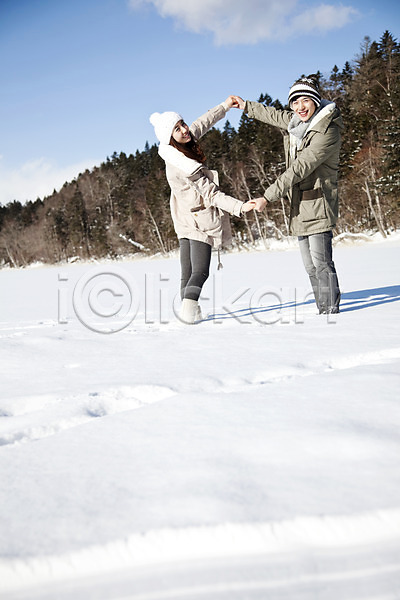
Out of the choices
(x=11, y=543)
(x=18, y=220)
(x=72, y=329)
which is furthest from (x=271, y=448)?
(x=18, y=220)

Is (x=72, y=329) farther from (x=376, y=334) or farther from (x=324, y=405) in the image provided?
(x=324, y=405)

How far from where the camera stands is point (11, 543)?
77cm

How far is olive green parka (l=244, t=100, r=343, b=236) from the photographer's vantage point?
312 cm

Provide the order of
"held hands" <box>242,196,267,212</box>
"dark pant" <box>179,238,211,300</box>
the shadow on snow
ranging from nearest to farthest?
"held hands" <box>242,196,267,212</box>
"dark pant" <box>179,238,211,300</box>
the shadow on snow

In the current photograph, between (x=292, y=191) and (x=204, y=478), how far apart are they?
2815 mm

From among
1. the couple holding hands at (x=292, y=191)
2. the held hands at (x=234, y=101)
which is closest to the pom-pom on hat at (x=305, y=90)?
the couple holding hands at (x=292, y=191)

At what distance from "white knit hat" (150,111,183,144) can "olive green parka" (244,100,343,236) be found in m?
0.85

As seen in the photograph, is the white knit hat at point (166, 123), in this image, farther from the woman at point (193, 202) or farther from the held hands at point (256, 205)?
the held hands at point (256, 205)

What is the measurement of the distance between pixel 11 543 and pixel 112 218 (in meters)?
50.0

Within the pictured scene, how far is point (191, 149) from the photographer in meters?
3.37

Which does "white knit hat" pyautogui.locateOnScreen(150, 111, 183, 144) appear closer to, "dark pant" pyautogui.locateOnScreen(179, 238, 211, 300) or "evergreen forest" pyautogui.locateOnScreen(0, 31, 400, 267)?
"dark pant" pyautogui.locateOnScreen(179, 238, 211, 300)

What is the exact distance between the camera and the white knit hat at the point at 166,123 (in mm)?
3191

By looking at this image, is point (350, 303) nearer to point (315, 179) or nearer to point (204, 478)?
point (315, 179)

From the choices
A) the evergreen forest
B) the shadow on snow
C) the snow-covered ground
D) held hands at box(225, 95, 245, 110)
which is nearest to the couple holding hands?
the shadow on snow
